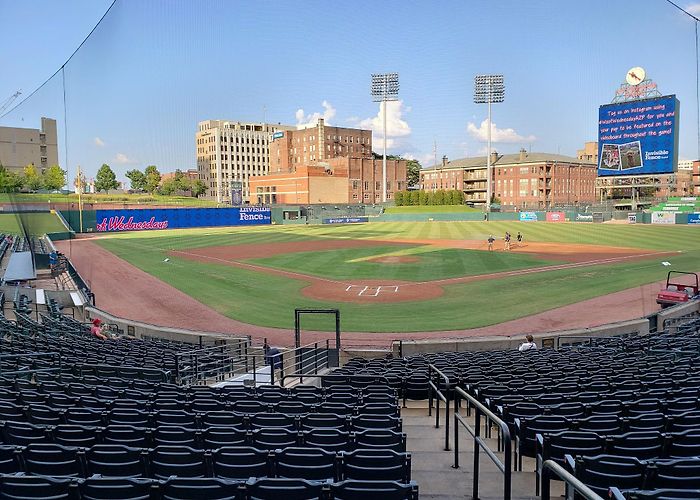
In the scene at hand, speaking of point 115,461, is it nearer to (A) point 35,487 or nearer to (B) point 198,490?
(A) point 35,487

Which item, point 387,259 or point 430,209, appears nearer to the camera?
point 387,259

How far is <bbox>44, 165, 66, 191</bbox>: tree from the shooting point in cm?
2417

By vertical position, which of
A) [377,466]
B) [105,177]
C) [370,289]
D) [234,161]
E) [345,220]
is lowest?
[370,289]

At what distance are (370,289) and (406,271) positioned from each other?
690cm

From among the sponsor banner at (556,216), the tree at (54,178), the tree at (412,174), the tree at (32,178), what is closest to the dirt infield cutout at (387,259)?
the tree at (54,178)

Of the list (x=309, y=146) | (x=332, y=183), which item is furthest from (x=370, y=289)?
(x=309, y=146)

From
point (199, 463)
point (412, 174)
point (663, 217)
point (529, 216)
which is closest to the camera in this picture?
point (199, 463)

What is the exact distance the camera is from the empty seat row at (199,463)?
15.9ft

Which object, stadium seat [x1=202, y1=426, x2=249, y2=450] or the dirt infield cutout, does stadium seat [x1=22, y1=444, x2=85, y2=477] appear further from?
the dirt infield cutout

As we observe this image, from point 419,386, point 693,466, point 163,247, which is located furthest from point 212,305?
point 163,247

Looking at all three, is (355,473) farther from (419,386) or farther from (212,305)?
(212,305)

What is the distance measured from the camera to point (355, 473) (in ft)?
15.9

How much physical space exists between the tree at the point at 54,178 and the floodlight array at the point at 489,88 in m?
82.8

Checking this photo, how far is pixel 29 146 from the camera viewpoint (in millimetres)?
22125
